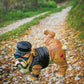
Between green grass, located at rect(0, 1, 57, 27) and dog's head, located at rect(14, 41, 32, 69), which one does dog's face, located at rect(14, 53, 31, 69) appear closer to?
dog's head, located at rect(14, 41, 32, 69)

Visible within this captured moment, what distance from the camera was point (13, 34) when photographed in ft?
23.2

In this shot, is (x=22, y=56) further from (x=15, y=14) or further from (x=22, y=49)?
(x=15, y=14)

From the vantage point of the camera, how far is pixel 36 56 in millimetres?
2609

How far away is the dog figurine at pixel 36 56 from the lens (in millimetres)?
2345

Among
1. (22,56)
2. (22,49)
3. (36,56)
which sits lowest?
(36,56)

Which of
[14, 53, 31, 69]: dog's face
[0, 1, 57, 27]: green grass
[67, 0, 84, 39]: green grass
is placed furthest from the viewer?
[0, 1, 57, 27]: green grass

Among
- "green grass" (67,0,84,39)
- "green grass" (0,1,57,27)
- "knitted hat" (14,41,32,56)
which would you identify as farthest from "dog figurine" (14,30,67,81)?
"green grass" (0,1,57,27)

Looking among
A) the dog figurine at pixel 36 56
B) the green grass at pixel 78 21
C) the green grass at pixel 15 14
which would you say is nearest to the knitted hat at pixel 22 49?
the dog figurine at pixel 36 56

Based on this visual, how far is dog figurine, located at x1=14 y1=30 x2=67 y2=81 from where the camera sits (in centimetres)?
234

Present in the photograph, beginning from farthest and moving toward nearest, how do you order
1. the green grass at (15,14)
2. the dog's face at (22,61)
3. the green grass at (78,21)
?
the green grass at (15,14), the green grass at (78,21), the dog's face at (22,61)

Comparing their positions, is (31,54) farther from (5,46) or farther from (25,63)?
(5,46)

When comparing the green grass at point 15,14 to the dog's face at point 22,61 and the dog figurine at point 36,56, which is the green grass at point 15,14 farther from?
the dog's face at point 22,61

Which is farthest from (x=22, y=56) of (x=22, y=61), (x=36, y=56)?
(x=36, y=56)

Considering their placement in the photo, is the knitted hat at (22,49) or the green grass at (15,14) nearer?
the knitted hat at (22,49)
